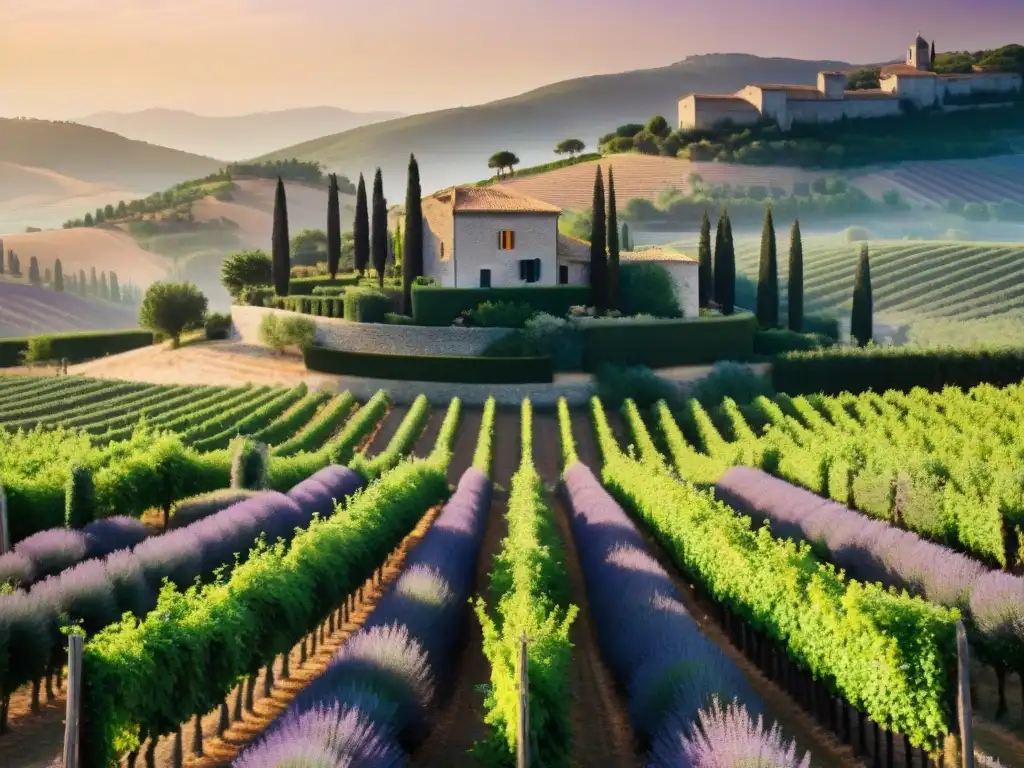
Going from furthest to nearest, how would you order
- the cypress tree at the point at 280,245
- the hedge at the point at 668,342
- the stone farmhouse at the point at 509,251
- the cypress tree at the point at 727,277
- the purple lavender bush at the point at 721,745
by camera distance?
the cypress tree at the point at 280,245 → the cypress tree at the point at 727,277 → the stone farmhouse at the point at 509,251 → the hedge at the point at 668,342 → the purple lavender bush at the point at 721,745

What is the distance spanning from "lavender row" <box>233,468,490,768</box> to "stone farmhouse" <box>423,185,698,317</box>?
39.2m

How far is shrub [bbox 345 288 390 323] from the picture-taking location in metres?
53.9

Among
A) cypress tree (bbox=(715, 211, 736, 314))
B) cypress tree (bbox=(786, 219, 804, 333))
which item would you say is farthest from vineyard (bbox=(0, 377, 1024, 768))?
cypress tree (bbox=(786, 219, 804, 333))

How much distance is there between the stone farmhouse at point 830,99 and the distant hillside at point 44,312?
201 ft

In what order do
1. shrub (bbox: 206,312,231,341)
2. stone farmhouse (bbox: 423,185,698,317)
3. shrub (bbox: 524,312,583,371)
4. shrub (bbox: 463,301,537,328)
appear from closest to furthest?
1. shrub (bbox: 524,312,583,371)
2. shrub (bbox: 463,301,537,328)
3. stone farmhouse (bbox: 423,185,698,317)
4. shrub (bbox: 206,312,231,341)

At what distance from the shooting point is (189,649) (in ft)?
39.7

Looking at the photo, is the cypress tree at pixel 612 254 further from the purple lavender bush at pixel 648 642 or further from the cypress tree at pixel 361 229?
the purple lavender bush at pixel 648 642

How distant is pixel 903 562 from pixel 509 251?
40.9m

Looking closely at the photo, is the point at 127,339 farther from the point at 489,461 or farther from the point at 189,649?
the point at 189,649

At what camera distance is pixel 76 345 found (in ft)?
234

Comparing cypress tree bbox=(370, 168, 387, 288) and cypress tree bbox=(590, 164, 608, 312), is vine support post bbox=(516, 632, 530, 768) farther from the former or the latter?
cypress tree bbox=(370, 168, 387, 288)

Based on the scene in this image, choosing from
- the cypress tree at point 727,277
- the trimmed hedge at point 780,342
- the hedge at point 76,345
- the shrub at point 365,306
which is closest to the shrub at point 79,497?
the shrub at point 365,306

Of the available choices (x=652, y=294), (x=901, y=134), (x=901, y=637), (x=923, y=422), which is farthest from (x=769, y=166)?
(x=901, y=637)

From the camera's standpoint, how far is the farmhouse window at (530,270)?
187 feet
